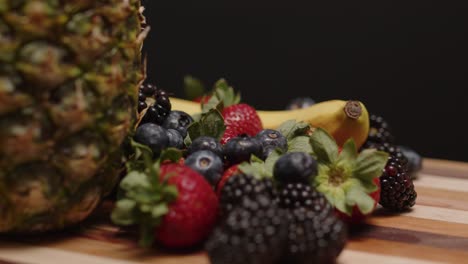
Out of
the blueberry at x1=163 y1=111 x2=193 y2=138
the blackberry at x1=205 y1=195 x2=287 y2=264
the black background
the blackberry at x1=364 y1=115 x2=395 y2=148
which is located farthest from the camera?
the black background

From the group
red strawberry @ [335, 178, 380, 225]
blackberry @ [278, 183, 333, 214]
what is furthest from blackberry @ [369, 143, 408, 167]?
blackberry @ [278, 183, 333, 214]

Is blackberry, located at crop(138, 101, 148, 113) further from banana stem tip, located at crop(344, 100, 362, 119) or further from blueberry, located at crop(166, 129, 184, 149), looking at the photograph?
banana stem tip, located at crop(344, 100, 362, 119)

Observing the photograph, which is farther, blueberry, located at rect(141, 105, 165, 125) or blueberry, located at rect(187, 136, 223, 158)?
blueberry, located at rect(141, 105, 165, 125)

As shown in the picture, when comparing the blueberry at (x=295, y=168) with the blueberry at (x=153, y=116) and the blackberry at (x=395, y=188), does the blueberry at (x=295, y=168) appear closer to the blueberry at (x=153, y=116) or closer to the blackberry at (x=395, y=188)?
the blackberry at (x=395, y=188)

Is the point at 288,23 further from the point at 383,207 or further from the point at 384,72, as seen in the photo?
the point at 383,207

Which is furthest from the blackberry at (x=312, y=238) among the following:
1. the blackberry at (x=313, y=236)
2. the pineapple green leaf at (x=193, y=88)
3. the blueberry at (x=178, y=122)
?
the pineapple green leaf at (x=193, y=88)

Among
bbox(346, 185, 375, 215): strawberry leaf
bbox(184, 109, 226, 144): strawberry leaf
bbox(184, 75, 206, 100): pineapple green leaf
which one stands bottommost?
bbox(346, 185, 375, 215): strawberry leaf
